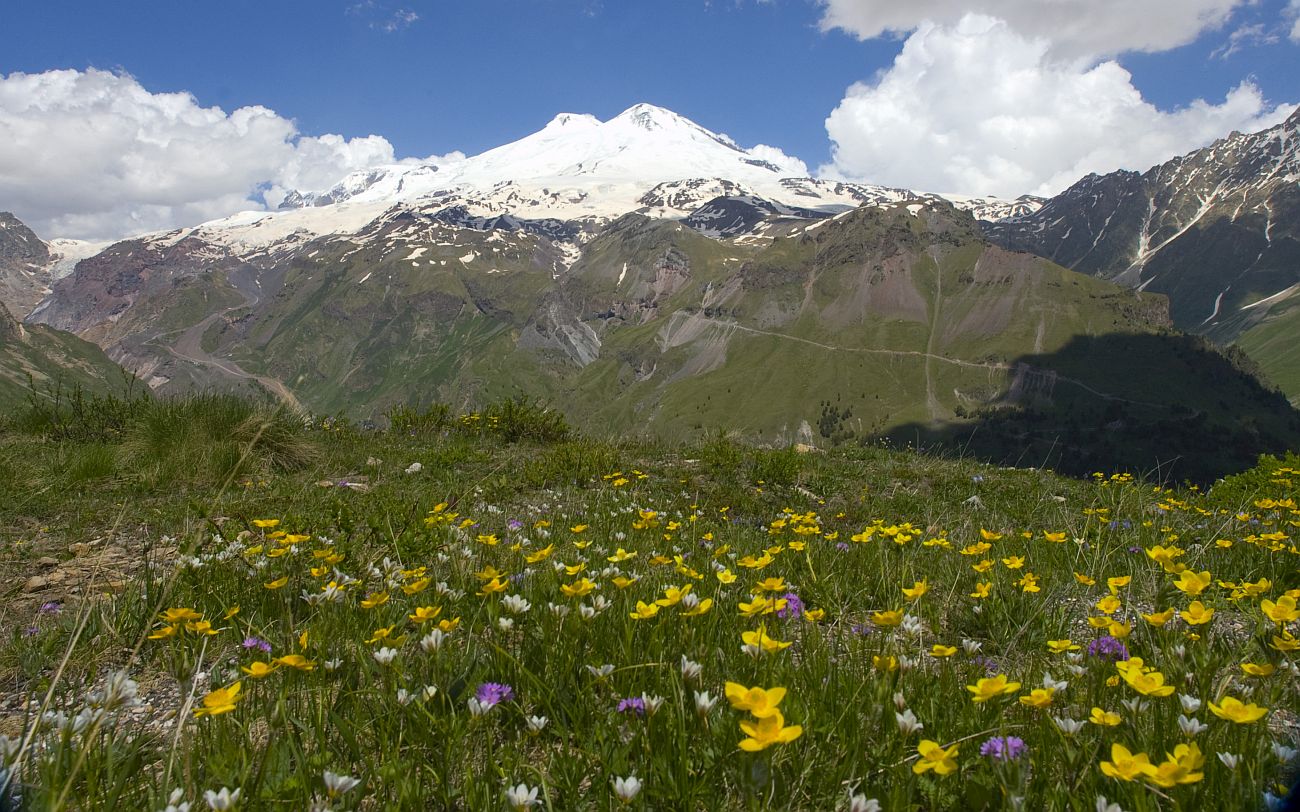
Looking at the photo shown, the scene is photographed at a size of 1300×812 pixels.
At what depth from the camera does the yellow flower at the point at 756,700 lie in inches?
65.6

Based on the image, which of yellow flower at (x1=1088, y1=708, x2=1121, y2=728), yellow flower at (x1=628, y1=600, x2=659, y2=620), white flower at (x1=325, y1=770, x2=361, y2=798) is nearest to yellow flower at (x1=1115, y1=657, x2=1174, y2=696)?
yellow flower at (x1=1088, y1=708, x2=1121, y2=728)

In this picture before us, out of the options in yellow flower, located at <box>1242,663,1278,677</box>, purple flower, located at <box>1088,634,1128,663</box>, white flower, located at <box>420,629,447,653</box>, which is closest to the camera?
yellow flower, located at <box>1242,663,1278,677</box>

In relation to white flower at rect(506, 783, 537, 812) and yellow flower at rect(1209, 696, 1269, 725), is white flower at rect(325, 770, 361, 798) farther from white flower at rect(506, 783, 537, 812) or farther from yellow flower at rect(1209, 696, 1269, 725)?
yellow flower at rect(1209, 696, 1269, 725)

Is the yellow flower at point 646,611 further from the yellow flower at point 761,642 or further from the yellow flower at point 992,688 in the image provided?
the yellow flower at point 992,688

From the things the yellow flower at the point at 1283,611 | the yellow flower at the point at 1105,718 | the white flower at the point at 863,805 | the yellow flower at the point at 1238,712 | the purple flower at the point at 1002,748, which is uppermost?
the yellow flower at the point at 1283,611

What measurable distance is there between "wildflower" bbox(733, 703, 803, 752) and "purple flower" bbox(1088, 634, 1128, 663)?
6.83 feet

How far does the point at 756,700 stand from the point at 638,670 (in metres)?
1.14

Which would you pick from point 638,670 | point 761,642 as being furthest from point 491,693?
point 761,642

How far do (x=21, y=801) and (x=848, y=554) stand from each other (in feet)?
16.0

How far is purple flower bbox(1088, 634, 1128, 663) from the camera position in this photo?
295 cm

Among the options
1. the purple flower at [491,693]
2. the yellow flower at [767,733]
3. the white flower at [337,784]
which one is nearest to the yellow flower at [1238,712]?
the yellow flower at [767,733]

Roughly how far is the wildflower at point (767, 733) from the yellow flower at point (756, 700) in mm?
20

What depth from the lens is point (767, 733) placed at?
1.64 metres

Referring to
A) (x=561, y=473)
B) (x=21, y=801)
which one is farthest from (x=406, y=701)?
(x=561, y=473)
